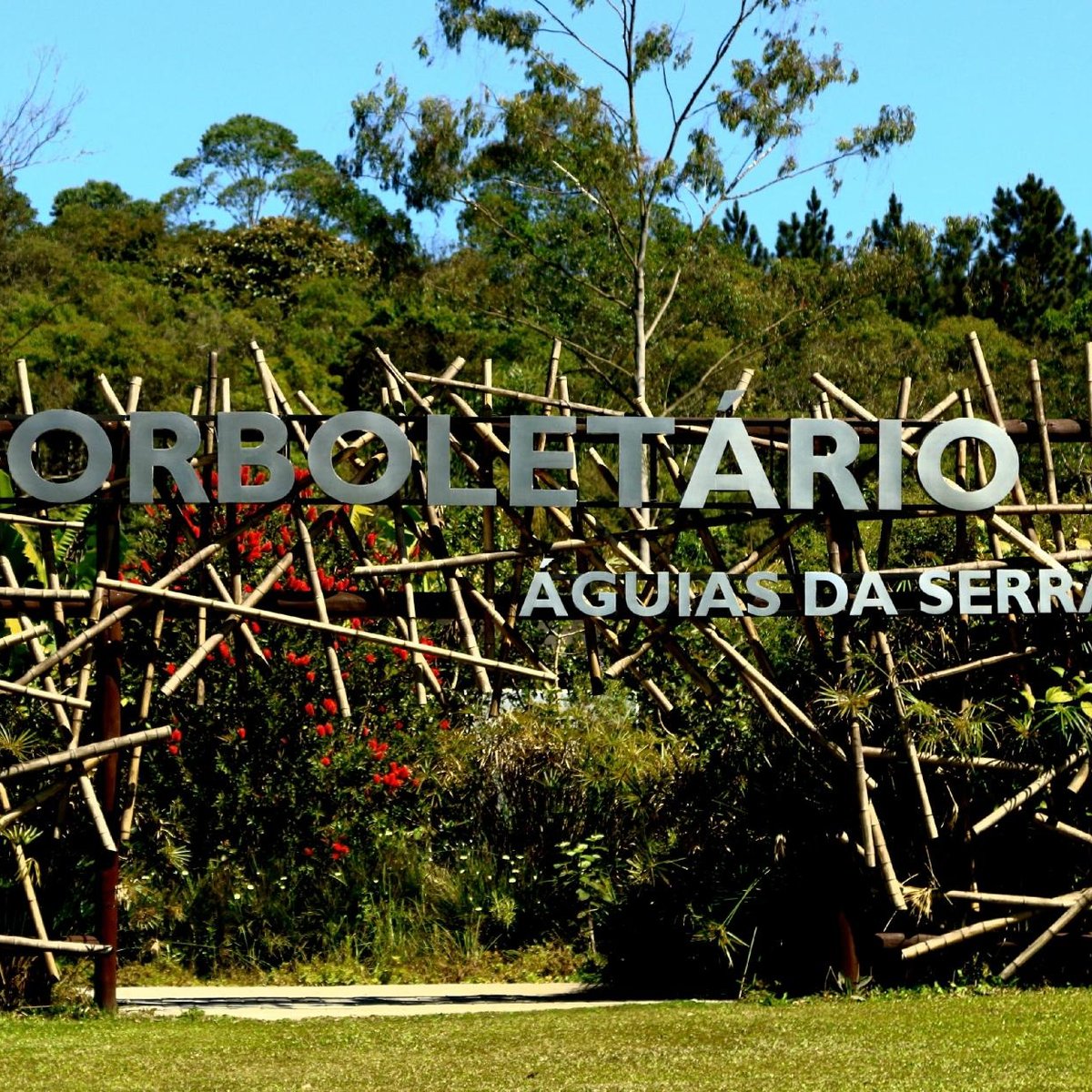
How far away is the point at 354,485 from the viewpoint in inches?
376

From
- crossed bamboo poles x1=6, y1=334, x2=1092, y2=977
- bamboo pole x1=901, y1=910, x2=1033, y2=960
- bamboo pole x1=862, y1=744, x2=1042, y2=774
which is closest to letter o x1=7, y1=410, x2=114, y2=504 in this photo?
crossed bamboo poles x1=6, y1=334, x2=1092, y2=977

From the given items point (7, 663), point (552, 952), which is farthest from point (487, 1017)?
point (7, 663)

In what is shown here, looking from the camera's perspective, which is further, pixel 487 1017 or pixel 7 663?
pixel 7 663

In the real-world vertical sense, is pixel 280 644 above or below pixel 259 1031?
above

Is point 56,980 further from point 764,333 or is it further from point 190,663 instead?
point 764,333

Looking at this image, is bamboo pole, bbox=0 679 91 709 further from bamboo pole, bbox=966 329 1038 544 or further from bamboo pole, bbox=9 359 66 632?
bamboo pole, bbox=966 329 1038 544

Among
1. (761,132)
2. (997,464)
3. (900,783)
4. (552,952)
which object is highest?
(761,132)

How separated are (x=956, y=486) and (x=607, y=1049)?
12.0ft

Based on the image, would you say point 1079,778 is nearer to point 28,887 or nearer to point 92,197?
point 28,887

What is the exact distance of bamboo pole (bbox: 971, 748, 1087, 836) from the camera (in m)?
9.48

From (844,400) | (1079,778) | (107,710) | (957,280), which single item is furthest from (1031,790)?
(957,280)

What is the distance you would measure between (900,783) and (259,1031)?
3.70 m

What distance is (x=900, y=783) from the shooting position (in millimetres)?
9789

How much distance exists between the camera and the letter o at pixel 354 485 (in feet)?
31.2
